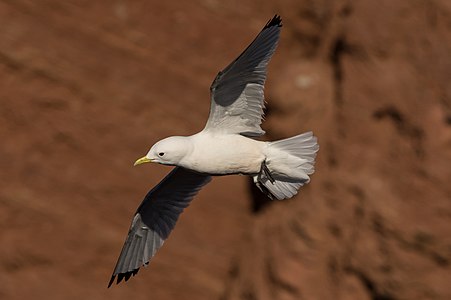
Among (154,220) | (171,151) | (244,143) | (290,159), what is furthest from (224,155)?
(154,220)

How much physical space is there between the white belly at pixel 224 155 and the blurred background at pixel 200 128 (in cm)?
302

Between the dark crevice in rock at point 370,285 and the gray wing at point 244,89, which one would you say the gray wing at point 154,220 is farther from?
the dark crevice in rock at point 370,285

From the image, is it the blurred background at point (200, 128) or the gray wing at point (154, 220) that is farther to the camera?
the blurred background at point (200, 128)

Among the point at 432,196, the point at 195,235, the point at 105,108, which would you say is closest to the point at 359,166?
the point at 432,196

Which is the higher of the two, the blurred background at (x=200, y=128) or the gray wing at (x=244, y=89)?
the blurred background at (x=200, y=128)

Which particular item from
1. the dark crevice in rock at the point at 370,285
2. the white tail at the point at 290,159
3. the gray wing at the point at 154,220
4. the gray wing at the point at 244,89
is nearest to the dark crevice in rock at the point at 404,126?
the dark crevice in rock at the point at 370,285

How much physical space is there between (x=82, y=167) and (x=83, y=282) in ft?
3.05

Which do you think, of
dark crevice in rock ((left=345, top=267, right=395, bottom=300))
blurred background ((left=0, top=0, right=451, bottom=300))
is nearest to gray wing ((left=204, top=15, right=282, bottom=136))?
blurred background ((left=0, top=0, right=451, bottom=300))

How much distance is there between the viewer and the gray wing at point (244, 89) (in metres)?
6.37

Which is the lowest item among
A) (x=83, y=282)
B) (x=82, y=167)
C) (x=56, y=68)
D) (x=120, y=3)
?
(x=83, y=282)

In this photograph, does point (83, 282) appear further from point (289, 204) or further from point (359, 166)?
point (359, 166)

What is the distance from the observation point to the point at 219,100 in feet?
21.3

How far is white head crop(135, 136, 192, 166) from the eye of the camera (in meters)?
6.38

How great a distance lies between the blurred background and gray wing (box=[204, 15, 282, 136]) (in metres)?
2.99
